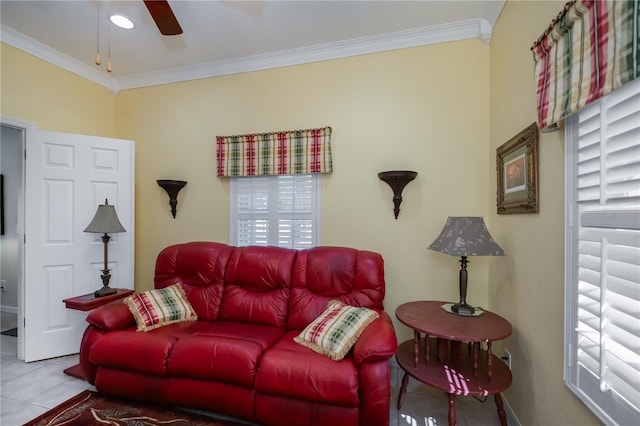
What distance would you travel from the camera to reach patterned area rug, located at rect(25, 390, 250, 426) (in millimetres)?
1800

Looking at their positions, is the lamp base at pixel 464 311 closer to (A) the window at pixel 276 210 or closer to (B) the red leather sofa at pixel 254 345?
(B) the red leather sofa at pixel 254 345

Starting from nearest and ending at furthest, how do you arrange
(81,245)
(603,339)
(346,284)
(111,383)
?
(603,339)
(111,383)
(346,284)
(81,245)

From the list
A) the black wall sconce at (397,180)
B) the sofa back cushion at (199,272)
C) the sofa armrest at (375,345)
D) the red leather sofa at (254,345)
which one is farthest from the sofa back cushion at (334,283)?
the sofa back cushion at (199,272)

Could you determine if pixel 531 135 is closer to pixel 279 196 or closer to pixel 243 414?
pixel 279 196

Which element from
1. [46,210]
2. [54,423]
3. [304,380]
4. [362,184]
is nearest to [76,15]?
[46,210]

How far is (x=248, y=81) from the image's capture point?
2.94 m

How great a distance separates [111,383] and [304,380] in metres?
1.47

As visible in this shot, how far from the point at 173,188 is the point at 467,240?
287 cm

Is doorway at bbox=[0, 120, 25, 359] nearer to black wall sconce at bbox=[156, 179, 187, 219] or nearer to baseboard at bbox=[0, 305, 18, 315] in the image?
baseboard at bbox=[0, 305, 18, 315]

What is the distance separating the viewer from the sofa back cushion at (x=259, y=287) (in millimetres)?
2338

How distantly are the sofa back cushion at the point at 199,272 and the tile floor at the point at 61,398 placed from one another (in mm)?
960

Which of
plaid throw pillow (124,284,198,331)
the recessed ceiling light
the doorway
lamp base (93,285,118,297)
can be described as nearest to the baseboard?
the doorway

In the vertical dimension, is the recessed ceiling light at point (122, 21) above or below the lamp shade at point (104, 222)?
above

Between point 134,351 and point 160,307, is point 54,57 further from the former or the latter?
point 134,351
